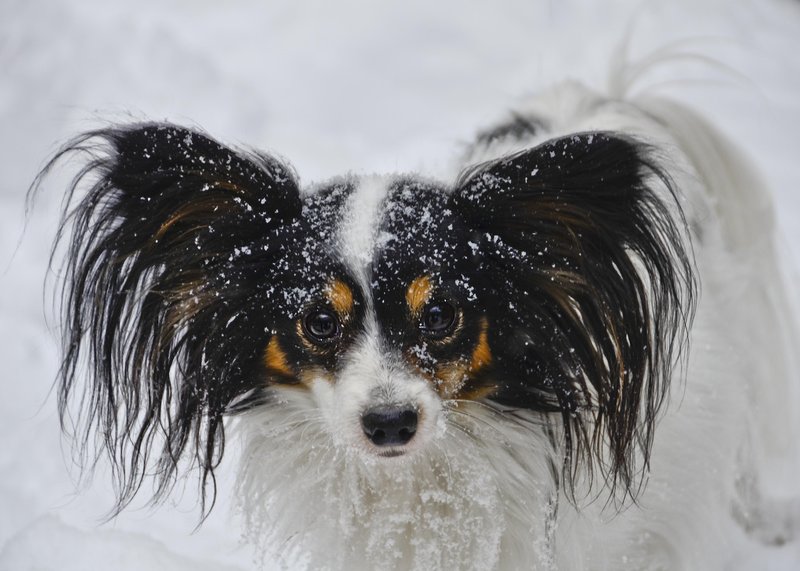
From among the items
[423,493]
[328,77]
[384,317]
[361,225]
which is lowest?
[423,493]

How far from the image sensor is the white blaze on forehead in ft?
5.98

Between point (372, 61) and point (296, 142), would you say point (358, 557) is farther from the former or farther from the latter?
point (372, 61)

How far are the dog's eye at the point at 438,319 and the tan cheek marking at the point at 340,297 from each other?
0.14 metres

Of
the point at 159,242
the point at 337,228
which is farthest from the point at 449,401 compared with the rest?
the point at 159,242

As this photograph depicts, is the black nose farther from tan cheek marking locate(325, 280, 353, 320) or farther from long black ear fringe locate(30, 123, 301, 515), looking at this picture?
long black ear fringe locate(30, 123, 301, 515)

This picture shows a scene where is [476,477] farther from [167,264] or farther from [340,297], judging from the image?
[167,264]

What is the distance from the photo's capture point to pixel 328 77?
16.1 feet

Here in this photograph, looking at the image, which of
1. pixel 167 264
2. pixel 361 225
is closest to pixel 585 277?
pixel 361 225

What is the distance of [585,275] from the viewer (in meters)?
1.90

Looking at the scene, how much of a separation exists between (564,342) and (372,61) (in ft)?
11.0

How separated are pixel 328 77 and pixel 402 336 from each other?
3.31 m

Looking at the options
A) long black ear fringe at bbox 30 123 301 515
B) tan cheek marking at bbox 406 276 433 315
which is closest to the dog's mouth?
tan cheek marking at bbox 406 276 433 315

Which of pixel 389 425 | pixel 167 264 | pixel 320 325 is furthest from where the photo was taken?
pixel 167 264

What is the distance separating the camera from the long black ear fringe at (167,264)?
1.88 m
